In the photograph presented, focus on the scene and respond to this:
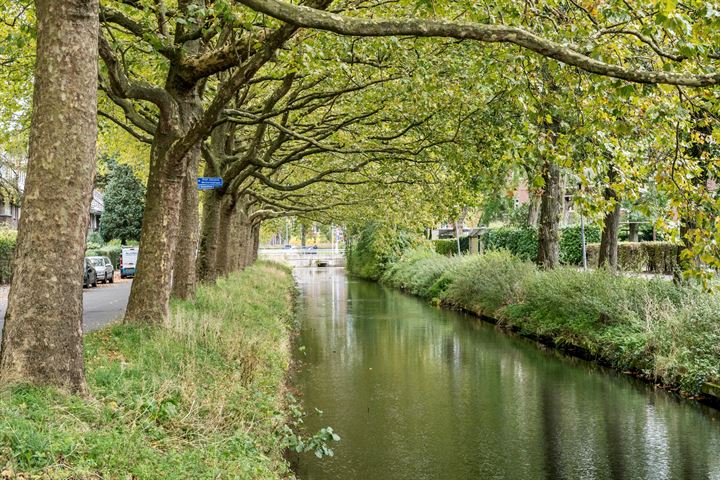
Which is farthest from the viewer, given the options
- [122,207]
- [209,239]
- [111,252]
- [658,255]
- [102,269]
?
→ [122,207]

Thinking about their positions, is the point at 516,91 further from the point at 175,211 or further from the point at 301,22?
the point at 175,211

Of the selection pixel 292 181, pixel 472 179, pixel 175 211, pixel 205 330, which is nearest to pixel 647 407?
pixel 472 179

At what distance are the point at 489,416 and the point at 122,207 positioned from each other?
49877 millimetres

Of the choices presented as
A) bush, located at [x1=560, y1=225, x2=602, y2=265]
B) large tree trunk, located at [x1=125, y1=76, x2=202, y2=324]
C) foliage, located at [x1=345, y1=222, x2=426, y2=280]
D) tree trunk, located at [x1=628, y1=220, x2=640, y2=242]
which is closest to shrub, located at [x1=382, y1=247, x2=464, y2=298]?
foliage, located at [x1=345, y1=222, x2=426, y2=280]

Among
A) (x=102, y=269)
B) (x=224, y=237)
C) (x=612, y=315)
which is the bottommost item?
(x=612, y=315)

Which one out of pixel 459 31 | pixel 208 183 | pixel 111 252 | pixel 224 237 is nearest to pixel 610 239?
pixel 224 237

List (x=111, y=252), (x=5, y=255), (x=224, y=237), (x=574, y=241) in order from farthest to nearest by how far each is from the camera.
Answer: (x=111, y=252) → (x=574, y=241) → (x=5, y=255) → (x=224, y=237)

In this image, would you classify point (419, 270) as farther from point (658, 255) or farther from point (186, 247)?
point (186, 247)

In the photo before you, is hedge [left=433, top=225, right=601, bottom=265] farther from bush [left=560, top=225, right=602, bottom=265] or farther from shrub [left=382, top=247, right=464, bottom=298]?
shrub [left=382, top=247, right=464, bottom=298]

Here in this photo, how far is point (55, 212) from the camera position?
5.98m

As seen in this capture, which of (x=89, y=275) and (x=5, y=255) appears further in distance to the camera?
(x=89, y=275)

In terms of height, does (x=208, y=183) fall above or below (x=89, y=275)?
above

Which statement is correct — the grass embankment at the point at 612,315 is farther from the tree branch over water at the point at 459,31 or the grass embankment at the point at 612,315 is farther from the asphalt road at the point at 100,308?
the asphalt road at the point at 100,308

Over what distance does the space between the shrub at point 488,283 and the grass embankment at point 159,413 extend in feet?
48.7
